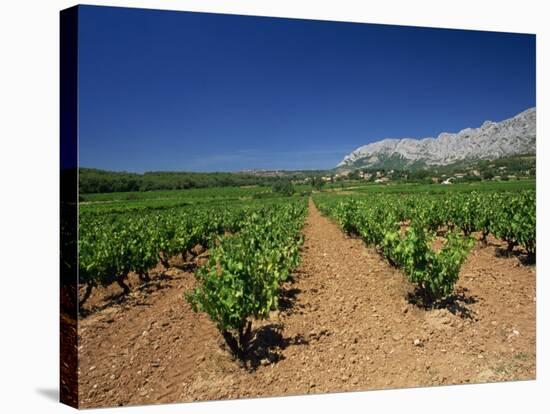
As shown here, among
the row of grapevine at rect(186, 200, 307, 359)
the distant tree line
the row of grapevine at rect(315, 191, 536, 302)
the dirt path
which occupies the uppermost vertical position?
the distant tree line

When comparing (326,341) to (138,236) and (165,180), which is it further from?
(138,236)

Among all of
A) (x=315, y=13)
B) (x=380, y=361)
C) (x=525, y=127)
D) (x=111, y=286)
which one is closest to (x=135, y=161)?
(x=111, y=286)

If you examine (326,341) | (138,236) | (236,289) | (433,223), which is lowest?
(326,341)

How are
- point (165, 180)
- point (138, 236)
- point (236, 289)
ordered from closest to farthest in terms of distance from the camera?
point (236, 289) < point (165, 180) < point (138, 236)

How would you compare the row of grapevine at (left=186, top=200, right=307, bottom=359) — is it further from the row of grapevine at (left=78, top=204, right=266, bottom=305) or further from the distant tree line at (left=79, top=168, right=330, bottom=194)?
the distant tree line at (left=79, top=168, right=330, bottom=194)

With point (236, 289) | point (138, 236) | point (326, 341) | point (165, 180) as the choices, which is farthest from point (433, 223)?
point (165, 180)

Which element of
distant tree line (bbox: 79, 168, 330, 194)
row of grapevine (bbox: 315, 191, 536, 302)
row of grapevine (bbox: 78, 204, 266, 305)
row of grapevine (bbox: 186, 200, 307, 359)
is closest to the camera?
distant tree line (bbox: 79, 168, 330, 194)

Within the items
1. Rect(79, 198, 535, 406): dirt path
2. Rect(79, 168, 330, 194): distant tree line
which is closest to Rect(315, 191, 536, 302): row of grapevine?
Rect(79, 198, 535, 406): dirt path

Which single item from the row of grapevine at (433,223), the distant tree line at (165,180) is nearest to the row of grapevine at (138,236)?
the distant tree line at (165,180)

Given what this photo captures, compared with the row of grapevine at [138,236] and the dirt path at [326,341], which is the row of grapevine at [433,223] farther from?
the row of grapevine at [138,236]

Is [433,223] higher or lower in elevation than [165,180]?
lower

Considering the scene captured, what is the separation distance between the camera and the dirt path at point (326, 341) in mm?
5133

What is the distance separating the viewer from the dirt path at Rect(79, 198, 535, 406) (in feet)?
16.8

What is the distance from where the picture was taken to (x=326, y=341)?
5.83m
